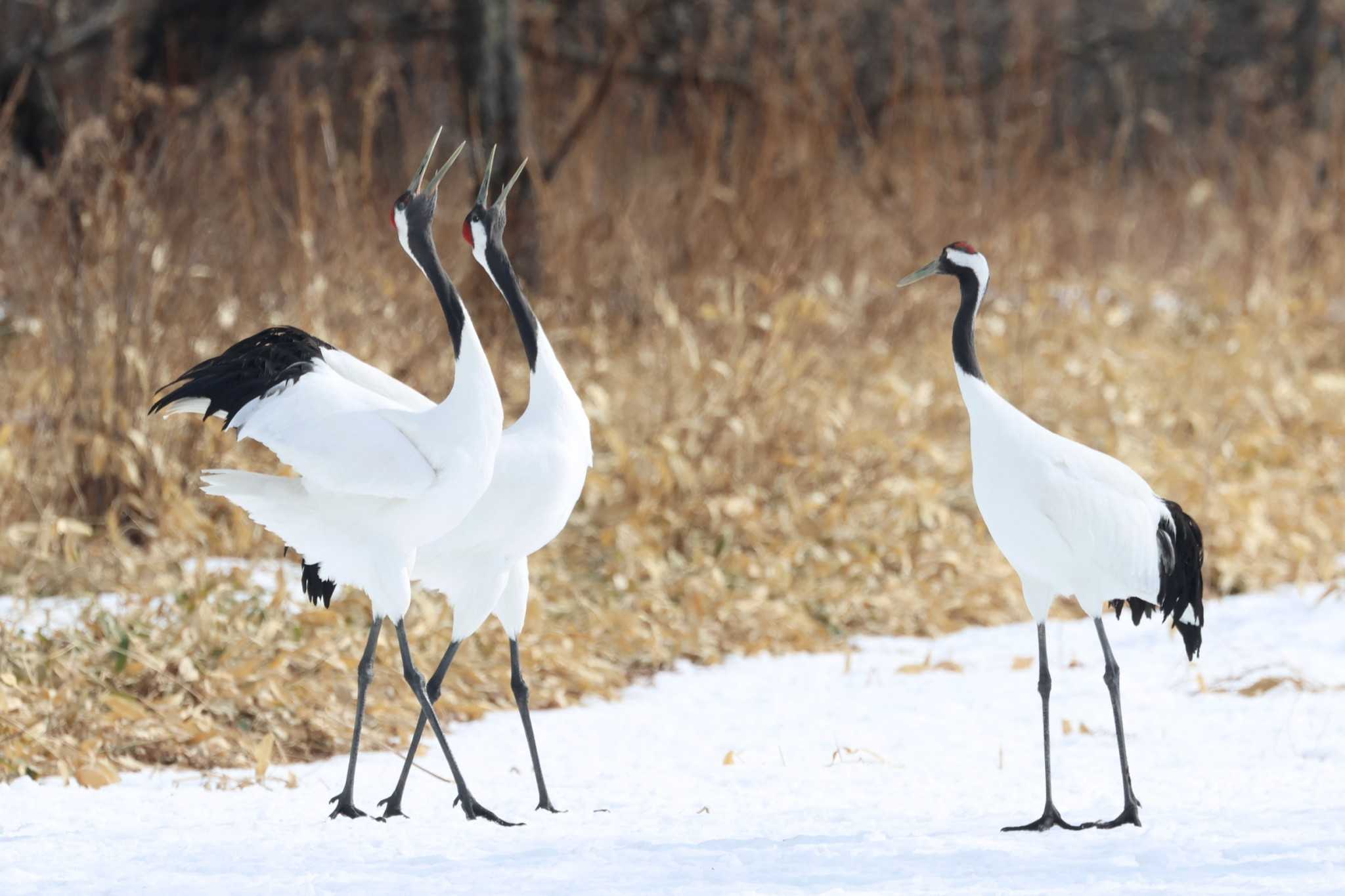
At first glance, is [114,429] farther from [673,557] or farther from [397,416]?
[397,416]

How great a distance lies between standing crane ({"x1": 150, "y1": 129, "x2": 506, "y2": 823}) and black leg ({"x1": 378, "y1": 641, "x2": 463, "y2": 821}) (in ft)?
0.24

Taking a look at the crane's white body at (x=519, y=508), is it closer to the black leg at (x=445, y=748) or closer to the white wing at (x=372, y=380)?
the black leg at (x=445, y=748)

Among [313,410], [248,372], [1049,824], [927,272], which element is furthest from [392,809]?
[927,272]

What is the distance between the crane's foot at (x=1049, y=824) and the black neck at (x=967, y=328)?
0.92 m

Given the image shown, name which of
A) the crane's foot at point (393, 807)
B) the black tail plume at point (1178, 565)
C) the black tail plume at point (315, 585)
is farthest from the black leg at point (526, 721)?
the black tail plume at point (1178, 565)

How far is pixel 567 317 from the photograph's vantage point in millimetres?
7914

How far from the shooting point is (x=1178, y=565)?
3.83 meters

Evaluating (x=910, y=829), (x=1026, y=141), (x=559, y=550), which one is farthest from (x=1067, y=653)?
(x=1026, y=141)

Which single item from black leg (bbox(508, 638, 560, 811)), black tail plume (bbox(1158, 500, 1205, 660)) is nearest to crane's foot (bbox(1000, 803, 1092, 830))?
black tail plume (bbox(1158, 500, 1205, 660))

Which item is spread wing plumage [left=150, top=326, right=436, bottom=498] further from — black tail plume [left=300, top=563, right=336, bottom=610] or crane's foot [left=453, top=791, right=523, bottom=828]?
crane's foot [left=453, top=791, right=523, bottom=828]

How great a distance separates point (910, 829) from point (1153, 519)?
0.90 metres

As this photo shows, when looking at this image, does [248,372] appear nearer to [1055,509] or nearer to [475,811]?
[475,811]

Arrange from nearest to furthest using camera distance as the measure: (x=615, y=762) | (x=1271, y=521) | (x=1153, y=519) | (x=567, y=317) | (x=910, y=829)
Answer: (x=910, y=829) → (x=1153, y=519) → (x=615, y=762) → (x=1271, y=521) → (x=567, y=317)

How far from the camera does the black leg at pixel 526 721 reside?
3.86 m
